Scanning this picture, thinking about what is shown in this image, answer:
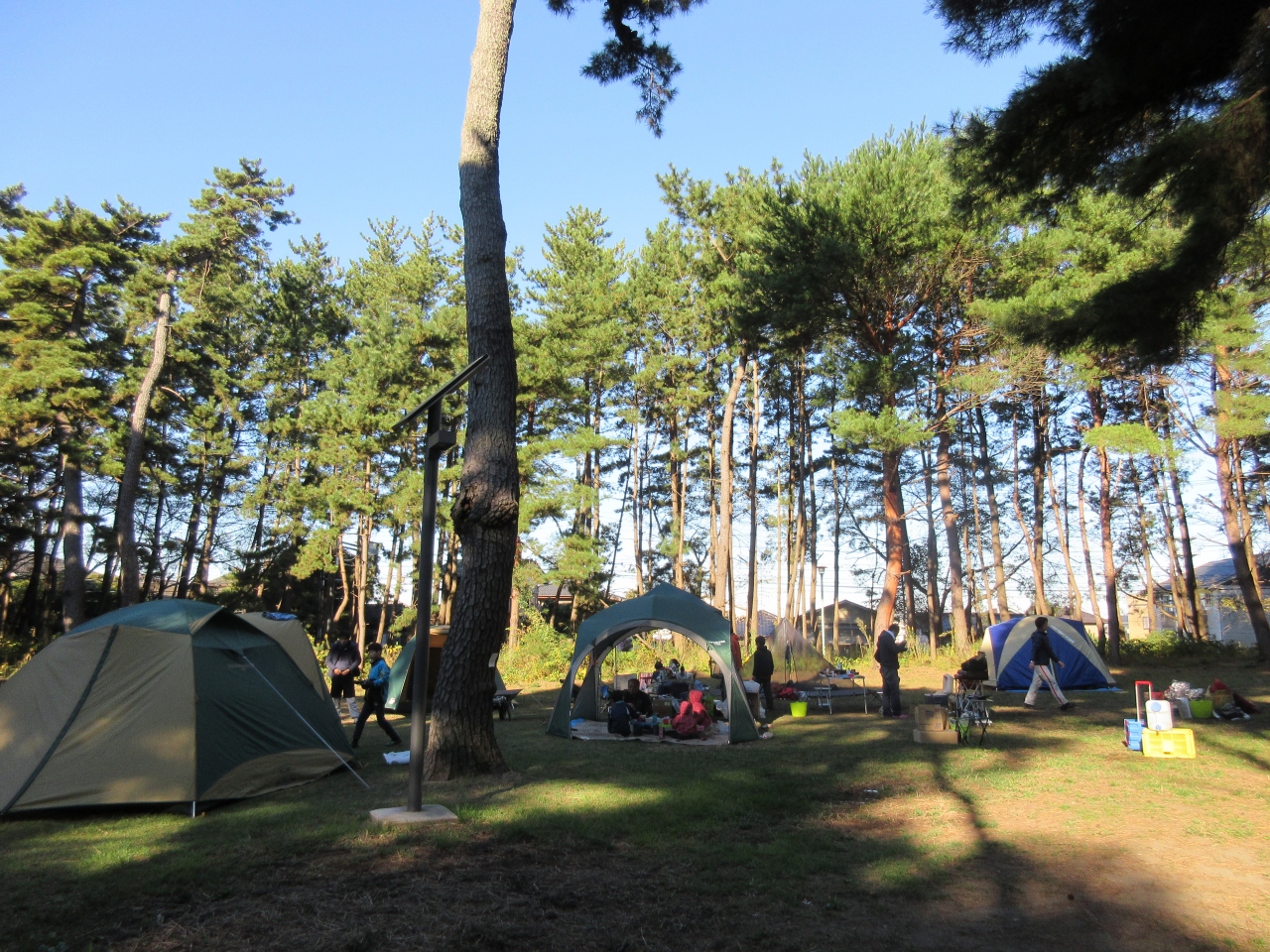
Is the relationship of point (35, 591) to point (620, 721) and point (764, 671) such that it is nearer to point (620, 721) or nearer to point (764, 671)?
point (620, 721)

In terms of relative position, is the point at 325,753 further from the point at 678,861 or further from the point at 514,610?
the point at 514,610

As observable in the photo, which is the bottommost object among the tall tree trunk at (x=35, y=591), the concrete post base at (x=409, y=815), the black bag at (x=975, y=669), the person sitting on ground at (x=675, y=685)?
the concrete post base at (x=409, y=815)

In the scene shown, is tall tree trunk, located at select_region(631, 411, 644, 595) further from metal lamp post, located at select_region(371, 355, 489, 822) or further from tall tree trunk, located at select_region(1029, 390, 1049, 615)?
metal lamp post, located at select_region(371, 355, 489, 822)

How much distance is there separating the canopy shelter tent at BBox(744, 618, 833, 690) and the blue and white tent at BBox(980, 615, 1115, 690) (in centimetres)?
344

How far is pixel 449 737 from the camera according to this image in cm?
717

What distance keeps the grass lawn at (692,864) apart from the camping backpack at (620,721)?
273 cm

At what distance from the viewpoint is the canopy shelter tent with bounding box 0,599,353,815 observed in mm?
6125

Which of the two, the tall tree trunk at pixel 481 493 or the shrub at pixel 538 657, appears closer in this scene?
the tall tree trunk at pixel 481 493

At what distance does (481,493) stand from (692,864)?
384 centimetres

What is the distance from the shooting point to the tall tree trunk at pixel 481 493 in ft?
23.7

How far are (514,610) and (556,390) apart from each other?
22.8 feet

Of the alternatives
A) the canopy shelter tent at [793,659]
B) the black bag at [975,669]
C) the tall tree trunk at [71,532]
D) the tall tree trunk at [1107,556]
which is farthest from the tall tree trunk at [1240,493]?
the tall tree trunk at [71,532]

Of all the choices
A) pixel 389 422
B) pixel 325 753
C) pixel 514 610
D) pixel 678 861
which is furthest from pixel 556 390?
pixel 678 861

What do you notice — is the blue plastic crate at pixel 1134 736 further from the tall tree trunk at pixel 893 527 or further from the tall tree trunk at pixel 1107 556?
the tall tree trunk at pixel 1107 556
